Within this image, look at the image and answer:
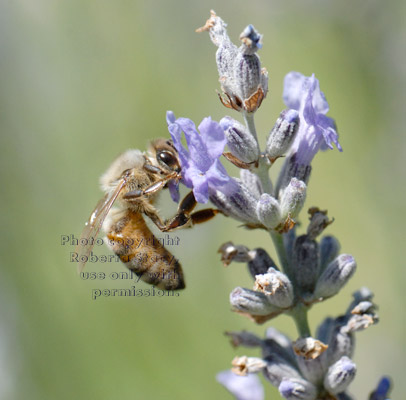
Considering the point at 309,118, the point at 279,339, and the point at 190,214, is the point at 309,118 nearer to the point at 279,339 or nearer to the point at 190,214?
the point at 190,214

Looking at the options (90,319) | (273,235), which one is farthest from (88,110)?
(273,235)

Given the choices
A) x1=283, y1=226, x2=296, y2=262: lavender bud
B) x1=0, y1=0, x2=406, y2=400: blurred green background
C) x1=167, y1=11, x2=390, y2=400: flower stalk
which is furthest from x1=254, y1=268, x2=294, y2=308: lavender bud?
x1=0, y1=0, x2=406, y2=400: blurred green background

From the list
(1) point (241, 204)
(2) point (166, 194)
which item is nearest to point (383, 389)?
(1) point (241, 204)

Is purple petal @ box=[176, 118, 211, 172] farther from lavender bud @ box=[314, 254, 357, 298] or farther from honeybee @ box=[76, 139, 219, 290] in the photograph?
lavender bud @ box=[314, 254, 357, 298]

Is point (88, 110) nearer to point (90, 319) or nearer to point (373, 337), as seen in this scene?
point (90, 319)

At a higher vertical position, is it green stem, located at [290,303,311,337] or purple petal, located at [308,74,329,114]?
purple petal, located at [308,74,329,114]

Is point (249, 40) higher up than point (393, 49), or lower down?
lower down
